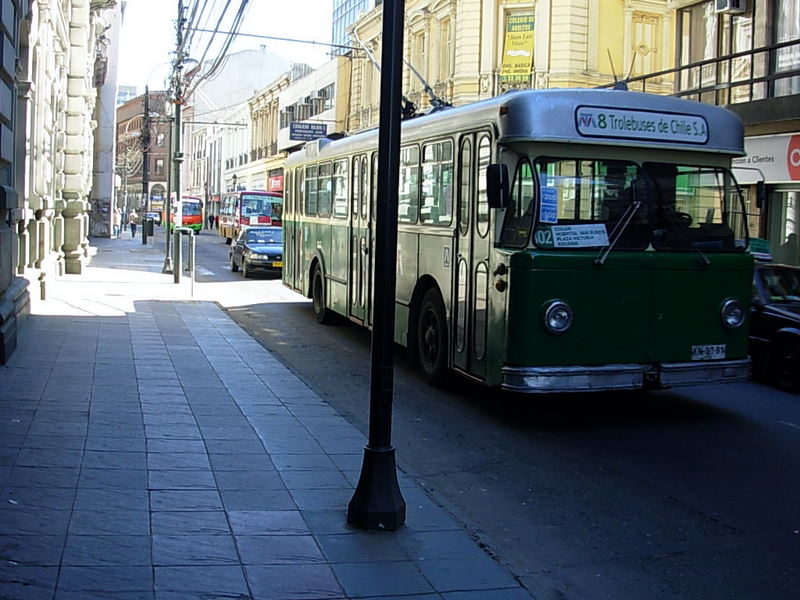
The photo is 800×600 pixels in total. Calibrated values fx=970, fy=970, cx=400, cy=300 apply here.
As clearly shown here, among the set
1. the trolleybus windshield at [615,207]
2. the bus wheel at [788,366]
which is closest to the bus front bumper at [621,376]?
the trolleybus windshield at [615,207]

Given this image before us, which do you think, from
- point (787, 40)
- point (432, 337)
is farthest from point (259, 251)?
point (432, 337)

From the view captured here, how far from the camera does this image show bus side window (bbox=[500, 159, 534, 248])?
28.9ft

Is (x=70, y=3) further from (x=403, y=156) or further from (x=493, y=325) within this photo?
(x=493, y=325)

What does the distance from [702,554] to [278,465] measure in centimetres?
317

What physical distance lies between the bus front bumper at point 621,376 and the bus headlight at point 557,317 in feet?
1.18

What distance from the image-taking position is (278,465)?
7414 millimetres

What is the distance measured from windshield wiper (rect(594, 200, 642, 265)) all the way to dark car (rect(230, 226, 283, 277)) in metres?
18.2

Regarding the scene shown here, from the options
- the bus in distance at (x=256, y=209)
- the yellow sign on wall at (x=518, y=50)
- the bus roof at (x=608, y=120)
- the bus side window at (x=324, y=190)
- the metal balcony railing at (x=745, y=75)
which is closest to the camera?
the bus roof at (x=608, y=120)

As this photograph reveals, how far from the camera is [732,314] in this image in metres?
9.40

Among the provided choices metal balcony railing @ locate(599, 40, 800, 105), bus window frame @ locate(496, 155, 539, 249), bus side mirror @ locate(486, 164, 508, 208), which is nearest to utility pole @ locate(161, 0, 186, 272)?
metal balcony railing @ locate(599, 40, 800, 105)

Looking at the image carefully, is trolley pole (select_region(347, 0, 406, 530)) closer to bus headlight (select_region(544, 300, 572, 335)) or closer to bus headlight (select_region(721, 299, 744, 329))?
bus headlight (select_region(544, 300, 572, 335))

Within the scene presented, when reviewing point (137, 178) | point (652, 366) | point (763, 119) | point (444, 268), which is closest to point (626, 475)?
point (652, 366)

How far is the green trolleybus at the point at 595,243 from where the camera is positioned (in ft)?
28.6

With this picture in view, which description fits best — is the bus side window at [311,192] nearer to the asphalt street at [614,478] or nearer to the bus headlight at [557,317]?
the asphalt street at [614,478]
